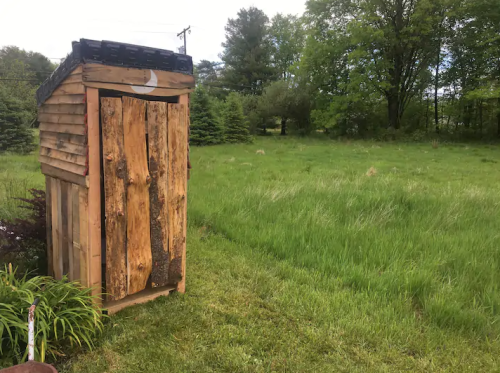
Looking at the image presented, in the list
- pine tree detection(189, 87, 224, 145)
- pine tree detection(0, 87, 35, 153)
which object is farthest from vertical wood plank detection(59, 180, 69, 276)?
pine tree detection(189, 87, 224, 145)

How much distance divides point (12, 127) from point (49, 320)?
14.9m

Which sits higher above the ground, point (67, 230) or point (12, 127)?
point (12, 127)

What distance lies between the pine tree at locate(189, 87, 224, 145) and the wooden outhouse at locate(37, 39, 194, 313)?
17964 mm

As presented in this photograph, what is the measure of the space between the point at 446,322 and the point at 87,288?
9.68 ft

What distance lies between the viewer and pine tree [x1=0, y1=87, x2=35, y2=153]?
13.8 m

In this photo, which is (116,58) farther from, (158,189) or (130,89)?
(158,189)

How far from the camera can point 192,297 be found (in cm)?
319

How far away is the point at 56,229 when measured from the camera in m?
3.11

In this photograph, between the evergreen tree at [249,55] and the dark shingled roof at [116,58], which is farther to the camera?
the evergreen tree at [249,55]

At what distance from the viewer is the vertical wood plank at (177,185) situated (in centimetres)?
293

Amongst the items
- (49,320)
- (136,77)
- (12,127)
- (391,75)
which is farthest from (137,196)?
(391,75)

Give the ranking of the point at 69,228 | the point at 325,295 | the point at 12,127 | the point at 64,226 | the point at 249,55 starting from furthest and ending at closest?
1. the point at 249,55
2. the point at 12,127
3. the point at 325,295
4. the point at 64,226
5. the point at 69,228

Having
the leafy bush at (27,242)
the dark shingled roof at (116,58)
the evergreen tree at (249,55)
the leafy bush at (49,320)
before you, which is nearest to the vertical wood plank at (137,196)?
the dark shingled roof at (116,58)

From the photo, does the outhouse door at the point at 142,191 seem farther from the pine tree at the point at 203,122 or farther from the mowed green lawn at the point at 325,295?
the pine tree at the point at 203,122
